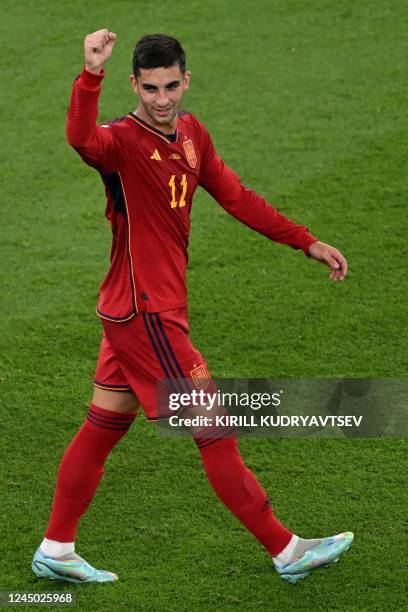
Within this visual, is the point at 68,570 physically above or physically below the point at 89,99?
below

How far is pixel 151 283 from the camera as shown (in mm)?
4348

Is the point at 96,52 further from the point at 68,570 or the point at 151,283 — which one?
the point at 68,570

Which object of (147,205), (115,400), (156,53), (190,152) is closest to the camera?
(156,53)

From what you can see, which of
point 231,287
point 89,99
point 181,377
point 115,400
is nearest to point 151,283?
point 181,377

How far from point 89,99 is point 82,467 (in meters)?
1.39

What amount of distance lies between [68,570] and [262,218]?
1.48 metres

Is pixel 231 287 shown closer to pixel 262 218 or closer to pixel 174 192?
pixel 262 218

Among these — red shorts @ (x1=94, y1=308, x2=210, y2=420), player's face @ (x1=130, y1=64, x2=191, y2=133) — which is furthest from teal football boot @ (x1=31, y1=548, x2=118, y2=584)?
player's face @ (x1=130, y1=64, x2=191, y2=133)

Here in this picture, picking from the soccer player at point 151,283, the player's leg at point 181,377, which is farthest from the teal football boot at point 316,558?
the player's leg at point 181,377

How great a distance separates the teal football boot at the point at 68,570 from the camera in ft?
15.0

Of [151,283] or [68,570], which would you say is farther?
[68,570]

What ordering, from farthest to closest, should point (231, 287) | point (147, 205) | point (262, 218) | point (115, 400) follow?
point (231, 287)
point (262, 218)
point (115, 400)
point (147, 205)

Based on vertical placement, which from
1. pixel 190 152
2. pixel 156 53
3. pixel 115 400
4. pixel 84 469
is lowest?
pixel 84 469

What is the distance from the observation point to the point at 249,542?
15.9 feet
